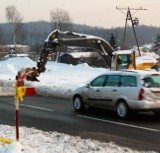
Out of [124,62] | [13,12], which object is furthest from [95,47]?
[13,12]

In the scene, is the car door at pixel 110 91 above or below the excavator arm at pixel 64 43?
below

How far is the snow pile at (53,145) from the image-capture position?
9221 millimetres

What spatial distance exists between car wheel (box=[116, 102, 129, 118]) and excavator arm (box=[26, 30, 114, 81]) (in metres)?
17.2

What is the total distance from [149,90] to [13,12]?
123 m

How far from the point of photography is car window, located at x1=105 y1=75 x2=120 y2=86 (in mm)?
16216

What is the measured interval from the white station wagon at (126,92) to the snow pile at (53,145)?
4.44m

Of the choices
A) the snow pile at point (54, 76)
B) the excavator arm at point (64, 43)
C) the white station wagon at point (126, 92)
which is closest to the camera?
the white station wagon at point (126, 92)

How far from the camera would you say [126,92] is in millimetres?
15523

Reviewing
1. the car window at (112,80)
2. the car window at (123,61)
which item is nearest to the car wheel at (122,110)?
the car window at (112,80)

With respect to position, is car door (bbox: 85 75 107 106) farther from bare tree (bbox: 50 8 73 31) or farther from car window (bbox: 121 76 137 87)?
bare tree (bbox: 50 8 73 31)

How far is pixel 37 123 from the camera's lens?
14625mm

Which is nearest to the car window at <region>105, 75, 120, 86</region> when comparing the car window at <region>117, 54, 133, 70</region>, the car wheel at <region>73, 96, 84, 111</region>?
the car wheel at <region>73, 96, 84, 111</region>

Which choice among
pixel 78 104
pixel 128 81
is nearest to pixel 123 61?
pixel 78 104

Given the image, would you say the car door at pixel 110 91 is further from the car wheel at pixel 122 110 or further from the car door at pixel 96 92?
the car wheel at pixel 122 110
